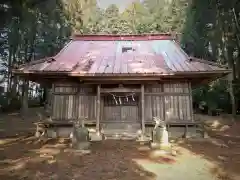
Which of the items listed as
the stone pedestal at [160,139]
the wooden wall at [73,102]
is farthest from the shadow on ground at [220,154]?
the wooden wall at [73,102]

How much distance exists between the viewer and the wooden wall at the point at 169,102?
35.7 feet

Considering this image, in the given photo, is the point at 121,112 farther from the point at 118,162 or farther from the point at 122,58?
the point at 118,162

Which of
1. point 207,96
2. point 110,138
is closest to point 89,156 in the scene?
point 110,138

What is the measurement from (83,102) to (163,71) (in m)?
4.19

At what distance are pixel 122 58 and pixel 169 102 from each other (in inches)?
142

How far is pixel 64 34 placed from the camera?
2383 cm

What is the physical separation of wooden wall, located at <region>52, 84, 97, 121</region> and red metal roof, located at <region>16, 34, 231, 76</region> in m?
1.09

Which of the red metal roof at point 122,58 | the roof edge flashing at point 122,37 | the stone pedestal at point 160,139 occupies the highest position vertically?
the roof edge flashing at point 122,37

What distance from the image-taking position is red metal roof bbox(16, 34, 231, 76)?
10391 mm

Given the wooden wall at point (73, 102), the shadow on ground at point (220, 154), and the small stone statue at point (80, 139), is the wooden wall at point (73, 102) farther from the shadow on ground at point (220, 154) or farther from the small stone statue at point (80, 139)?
the shadow on ground at point (220, 154)

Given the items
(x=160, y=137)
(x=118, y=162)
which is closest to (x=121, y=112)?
(x=160, y=137)

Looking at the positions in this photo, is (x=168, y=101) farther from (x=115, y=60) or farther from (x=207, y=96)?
(x=207, y=96)

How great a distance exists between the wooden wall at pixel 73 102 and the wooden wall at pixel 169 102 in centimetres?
276

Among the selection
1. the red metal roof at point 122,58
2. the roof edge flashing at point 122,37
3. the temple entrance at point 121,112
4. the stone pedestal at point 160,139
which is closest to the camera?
the stone pedestal at point 160,139
